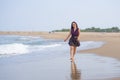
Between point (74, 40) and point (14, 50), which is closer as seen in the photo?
point (74, 40)

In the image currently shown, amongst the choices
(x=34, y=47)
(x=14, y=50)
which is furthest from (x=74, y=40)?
(x=34, y=47)

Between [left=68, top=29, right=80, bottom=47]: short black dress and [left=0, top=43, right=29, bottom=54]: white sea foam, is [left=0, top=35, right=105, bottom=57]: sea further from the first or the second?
[left=68, top=29, right=80, bottom=47]: short black dress

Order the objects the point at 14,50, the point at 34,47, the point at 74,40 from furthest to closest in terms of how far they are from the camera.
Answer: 1. the point at 34,47
2. the point at 14,50
3. the point at 74,40

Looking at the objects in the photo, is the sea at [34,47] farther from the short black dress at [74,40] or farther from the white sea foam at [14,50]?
the short black dress at [74,40]

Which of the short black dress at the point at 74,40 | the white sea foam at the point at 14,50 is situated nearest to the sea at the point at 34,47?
the white sea foam at the point at 14,50

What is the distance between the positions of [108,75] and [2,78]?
Result: 2.64 meters

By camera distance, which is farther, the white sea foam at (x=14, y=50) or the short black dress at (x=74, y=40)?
the white sea foam at (x=14, y=50)

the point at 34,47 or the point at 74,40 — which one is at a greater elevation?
the point at 74,40

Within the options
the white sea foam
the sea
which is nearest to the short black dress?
the sea

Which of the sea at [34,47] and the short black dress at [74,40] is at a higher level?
the short black dress at [74,40]

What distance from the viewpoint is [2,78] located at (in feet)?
26.9

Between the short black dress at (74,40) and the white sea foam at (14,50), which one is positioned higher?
the short black dress at (74,40)

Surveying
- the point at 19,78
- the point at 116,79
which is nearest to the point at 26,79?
the point at 19,78

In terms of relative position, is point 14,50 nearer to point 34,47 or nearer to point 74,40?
point 34,47
